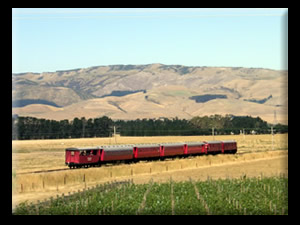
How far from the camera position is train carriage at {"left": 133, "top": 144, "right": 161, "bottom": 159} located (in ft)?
247

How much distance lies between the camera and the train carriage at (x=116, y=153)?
68438mm

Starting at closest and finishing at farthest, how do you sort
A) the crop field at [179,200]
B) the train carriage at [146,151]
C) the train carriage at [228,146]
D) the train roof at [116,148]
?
1. the crop field at [179,200]
2. the train roof at [116,148]
3. the train carriage at [146,151]
4. the train carriage at [228,146]

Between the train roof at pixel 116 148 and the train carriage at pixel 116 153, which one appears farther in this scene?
the train roof at pixel 116 148

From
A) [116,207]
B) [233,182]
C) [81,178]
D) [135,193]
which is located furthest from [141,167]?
[116,207]

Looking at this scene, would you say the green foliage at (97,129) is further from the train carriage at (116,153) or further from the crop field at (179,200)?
the crop field at (179,200)

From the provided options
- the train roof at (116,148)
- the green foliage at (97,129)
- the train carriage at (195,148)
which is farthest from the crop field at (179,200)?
the green foliage at (97,129)

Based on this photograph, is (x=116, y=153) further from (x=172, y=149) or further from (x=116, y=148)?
(x=172, y=149)

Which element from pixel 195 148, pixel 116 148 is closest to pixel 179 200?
pixel 116 148

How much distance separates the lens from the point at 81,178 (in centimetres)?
5653

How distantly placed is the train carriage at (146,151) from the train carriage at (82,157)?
30.8ft
